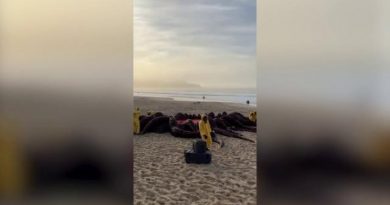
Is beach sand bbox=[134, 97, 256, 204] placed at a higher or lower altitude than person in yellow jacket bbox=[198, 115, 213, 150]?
lower

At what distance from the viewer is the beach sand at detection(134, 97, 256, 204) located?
168 cm

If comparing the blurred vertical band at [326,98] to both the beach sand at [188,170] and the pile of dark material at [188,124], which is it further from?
the pile of dark material at [188,124]

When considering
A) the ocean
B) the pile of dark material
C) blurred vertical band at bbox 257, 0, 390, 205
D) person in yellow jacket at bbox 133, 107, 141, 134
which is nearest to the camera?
blurred vertical band at bbox 257, 0, 390, 205

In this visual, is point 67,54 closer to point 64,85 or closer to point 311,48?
point 64,85

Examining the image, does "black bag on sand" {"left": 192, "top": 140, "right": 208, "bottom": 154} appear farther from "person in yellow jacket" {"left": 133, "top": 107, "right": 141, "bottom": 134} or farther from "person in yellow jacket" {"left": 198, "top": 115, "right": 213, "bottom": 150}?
"person in yellow jacket" {"left": 133, "top": 107, "right": 141, "bottom": 134}

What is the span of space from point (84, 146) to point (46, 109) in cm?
16

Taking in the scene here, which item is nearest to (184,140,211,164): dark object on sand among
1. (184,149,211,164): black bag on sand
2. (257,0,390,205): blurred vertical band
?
(184,149,211,164): black bag on sand

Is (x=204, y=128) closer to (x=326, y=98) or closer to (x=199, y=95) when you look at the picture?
(x=199, y=95)

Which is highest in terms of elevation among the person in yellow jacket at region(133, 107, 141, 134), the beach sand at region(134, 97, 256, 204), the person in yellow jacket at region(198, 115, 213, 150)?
the person in yellow jacket at region(133, 107, 141, 134)

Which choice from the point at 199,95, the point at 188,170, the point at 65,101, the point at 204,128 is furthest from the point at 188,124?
the point at 65,101

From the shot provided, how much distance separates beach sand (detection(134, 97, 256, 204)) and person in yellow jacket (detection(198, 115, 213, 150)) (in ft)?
0.33

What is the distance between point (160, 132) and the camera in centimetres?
241

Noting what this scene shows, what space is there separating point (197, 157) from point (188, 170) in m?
0.11

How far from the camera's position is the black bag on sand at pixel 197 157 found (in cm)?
220
